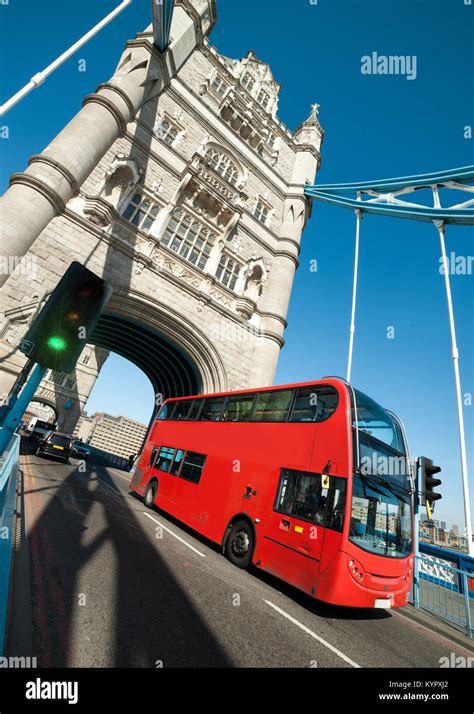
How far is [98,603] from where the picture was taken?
325cm

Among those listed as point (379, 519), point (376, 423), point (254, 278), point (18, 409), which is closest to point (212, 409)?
point (376, 423)

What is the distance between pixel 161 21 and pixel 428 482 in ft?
62.9

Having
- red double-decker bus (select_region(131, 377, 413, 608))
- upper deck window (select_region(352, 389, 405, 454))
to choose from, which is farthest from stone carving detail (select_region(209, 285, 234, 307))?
upper deck window (select_region(352, 389, 405, 454))

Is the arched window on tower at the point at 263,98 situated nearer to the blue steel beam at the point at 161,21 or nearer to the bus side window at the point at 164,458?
the blue steel beam at the point at 161,21

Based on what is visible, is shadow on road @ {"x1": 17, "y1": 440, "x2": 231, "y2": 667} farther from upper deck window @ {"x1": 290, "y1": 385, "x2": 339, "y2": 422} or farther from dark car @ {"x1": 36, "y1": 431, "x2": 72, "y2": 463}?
dark car @ {"x1": 36, "y1": 431, "x2": 72, "y2": 463}

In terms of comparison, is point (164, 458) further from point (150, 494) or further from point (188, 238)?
point (188, 238)

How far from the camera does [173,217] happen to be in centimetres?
1584

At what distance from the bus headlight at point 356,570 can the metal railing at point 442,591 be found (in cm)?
349

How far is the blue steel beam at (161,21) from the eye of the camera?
12.7 m

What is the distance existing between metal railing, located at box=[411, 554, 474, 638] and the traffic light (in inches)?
51.7

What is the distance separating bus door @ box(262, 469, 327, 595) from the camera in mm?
4938
